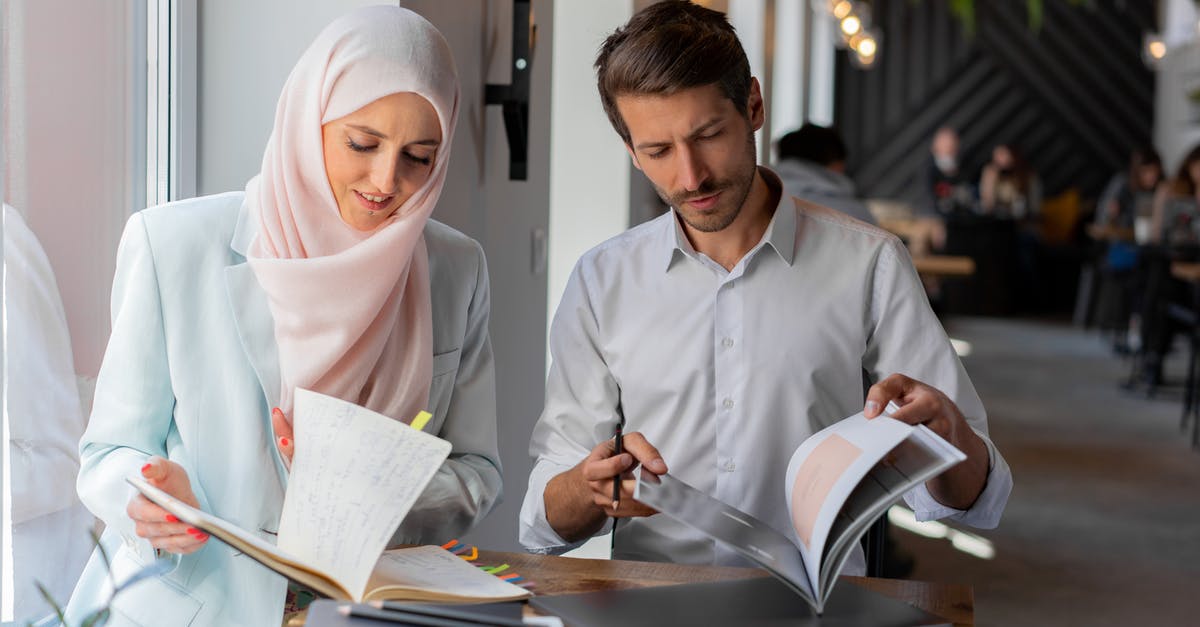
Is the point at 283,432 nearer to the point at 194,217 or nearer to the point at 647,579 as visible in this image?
the point at 194,217

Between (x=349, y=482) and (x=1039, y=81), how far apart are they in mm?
12616

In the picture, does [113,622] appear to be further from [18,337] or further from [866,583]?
[866,583]

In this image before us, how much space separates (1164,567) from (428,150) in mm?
3497

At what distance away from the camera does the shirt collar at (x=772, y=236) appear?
1.82 metres

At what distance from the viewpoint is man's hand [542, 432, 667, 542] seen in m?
1.43

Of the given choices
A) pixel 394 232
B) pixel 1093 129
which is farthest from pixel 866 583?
pixel 1093 129

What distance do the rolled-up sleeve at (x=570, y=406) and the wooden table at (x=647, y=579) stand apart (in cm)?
28

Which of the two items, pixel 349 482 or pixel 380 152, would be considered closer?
pixel 349 482

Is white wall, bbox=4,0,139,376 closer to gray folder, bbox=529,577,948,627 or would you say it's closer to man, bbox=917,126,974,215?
gray folder, bbox=529,577,948,627

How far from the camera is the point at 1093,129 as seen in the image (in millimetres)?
12617

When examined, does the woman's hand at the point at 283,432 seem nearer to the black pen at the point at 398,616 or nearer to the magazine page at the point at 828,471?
the black pen at the point at 398,616

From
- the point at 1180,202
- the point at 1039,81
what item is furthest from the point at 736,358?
the point at 1039,81

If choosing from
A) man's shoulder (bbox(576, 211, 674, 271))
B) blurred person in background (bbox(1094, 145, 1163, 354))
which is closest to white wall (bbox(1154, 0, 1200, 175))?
blurred person in background (bbox(1094, 145, 1163, 354))

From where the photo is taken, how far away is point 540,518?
173cm
